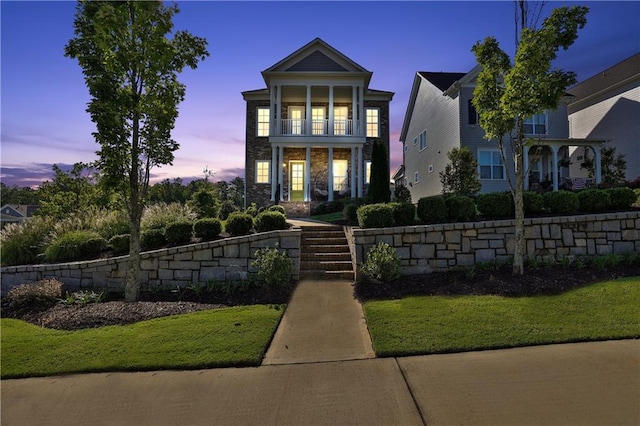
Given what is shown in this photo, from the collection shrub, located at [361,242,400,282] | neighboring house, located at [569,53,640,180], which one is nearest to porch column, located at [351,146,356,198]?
shrub, located at [361,242,400,282]

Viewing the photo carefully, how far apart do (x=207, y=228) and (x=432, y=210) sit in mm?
5017

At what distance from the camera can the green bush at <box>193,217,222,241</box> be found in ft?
23.6

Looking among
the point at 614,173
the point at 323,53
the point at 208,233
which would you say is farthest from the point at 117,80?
the point at 614,173

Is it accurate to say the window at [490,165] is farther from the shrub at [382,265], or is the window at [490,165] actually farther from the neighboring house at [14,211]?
the neighboring house at [14,211]

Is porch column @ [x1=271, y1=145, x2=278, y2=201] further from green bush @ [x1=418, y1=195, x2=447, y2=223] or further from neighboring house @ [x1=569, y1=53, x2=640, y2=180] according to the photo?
neighboring house @ [x1=569, y1=53, x2=640, y2=180]

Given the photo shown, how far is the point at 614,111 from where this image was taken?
1655 cm

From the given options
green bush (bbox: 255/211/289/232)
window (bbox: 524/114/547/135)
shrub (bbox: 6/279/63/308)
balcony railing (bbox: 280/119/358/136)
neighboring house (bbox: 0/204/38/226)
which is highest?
balcony railing (bbox: 280/119/358/136)

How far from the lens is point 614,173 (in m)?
15.3

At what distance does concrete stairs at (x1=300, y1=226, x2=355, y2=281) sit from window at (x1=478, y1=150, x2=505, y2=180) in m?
10.2

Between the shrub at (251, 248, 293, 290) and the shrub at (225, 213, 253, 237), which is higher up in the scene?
the shrub at (225, 213, 253, 237)

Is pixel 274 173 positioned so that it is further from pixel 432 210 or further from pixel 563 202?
pixel 563 202

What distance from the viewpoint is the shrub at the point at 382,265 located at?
6289 millimetres

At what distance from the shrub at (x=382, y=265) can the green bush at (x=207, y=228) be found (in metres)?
3.34

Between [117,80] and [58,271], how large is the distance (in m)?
4.28
